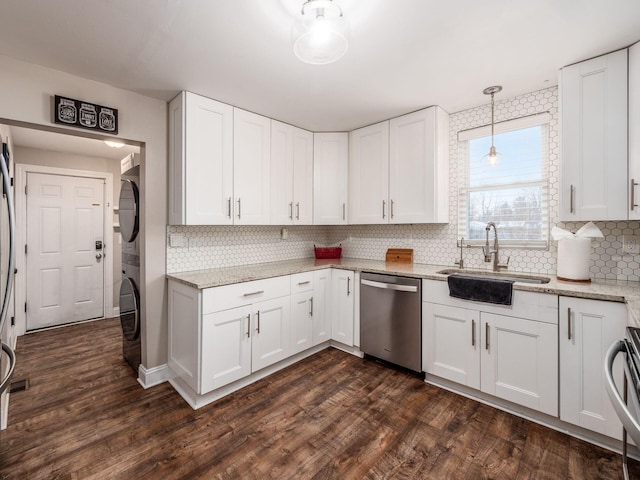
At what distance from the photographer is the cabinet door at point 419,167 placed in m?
2.78

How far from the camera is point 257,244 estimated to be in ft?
10.9

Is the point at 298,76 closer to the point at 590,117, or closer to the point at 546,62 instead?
the point at 546,62

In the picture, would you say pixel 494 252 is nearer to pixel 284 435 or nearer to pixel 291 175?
pixel 291 175

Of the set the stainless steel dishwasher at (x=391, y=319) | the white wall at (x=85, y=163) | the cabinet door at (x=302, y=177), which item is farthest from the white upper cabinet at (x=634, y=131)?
the white wall at (x=85, y=163)

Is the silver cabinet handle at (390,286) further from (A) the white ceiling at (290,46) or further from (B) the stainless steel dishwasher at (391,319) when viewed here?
(A) the white ceiling at (290,46)

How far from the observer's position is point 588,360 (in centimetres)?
178

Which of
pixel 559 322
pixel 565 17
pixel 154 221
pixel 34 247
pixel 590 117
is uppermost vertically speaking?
pixel 565 17

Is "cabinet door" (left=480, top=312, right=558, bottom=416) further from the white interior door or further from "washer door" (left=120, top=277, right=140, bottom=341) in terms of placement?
the white interior door

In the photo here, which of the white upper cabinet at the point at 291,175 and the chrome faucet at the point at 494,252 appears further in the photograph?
the white upper cabinet at the point at 291,175

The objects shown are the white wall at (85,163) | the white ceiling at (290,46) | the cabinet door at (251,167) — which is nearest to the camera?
the white ceiling at (290,46)

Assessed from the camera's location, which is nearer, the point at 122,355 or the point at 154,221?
the point at 154,221

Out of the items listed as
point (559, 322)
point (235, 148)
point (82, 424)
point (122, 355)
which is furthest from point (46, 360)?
point (559, 322)

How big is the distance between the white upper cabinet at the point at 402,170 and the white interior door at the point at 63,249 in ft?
11.8

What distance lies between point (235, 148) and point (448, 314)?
7.34 feet
